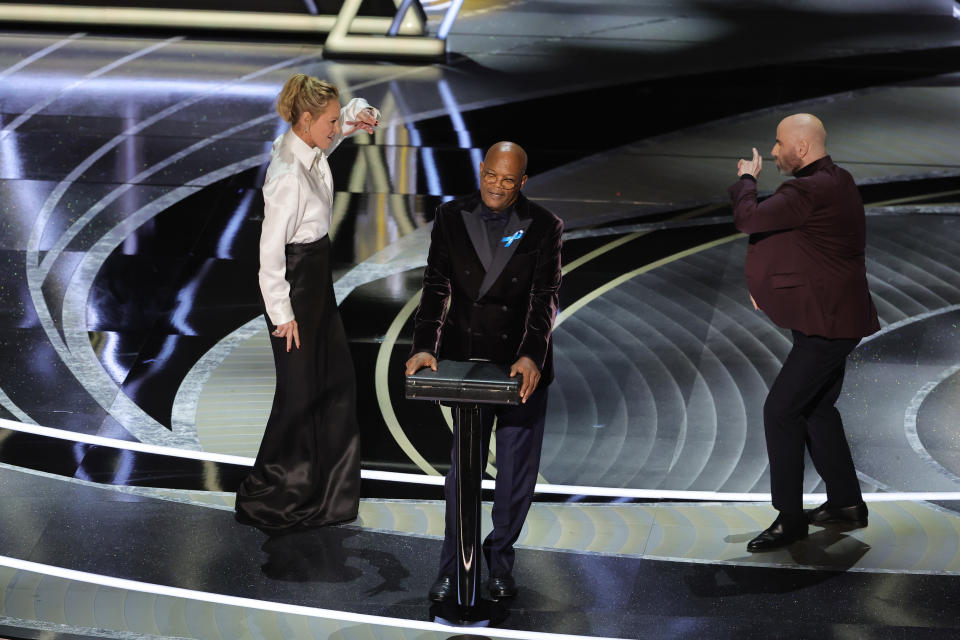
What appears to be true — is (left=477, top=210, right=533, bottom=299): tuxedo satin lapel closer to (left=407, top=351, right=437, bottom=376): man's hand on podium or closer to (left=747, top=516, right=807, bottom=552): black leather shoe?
(left=407, top=351, right=437, bottom=376): man's hand on podium

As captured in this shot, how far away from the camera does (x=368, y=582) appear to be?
438cm

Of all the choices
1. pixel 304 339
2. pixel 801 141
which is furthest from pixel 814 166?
pixel 304 339

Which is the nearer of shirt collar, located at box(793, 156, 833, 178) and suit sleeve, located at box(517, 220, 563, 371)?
suit sleeve, located at box(517, 220, 563, 371)

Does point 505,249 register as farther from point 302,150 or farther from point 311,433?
point 311,433

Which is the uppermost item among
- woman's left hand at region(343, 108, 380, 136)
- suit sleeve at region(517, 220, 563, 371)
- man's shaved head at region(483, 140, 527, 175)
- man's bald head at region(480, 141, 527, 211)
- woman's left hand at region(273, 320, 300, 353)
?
woman's left hand at region(343, 108, 380, 136)

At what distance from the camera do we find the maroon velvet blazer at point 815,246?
431 centimetres

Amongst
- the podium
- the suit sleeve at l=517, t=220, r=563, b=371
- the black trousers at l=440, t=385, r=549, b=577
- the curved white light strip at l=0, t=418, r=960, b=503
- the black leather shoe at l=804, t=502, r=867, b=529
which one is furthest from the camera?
the curved white light strip at l=0, t=418, r=960, b=503

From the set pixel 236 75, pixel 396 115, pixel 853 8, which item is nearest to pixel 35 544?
pixel 396 115

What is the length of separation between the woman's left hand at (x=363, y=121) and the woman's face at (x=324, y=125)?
1.09ft

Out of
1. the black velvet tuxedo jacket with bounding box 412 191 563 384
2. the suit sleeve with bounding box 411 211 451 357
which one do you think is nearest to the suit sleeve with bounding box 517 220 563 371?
the black velvet tuxedo jacket with bounding box 412 191 563 384

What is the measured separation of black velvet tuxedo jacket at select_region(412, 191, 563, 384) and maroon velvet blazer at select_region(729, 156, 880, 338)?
731mm

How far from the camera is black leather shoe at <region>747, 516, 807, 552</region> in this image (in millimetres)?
4609

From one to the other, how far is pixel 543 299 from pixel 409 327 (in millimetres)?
2437

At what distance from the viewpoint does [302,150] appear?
4.39m
